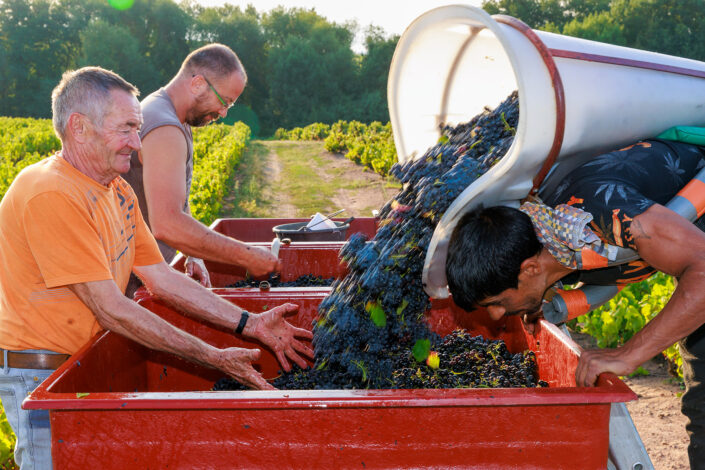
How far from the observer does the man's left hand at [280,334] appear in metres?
2.19

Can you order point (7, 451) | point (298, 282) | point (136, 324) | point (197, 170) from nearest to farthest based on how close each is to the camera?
point (136, 324) < point (7, 451) < point (298, 282) < point (197, 170)

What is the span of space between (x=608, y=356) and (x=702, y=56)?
142 feet

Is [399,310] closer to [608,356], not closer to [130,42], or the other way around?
[608,356]

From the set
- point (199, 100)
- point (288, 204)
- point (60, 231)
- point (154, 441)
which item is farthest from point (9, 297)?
point (288, 204)

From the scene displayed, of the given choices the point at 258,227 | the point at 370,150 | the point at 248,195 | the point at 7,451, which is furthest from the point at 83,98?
the point at 370,150

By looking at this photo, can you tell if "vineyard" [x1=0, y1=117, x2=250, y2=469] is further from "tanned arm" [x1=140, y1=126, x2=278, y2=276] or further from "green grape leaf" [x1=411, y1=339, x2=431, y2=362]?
"green grape leaf" [x1=411, y1=339, x2=431, y2=362]

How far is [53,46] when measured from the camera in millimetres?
54281

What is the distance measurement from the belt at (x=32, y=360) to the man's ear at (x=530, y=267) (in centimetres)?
144

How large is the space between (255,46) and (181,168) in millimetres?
59450

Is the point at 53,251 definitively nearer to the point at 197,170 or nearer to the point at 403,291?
the point at 403,291

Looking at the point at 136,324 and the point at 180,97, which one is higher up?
the point at 180,97

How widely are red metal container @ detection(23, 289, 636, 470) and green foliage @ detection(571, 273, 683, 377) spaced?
2961mm

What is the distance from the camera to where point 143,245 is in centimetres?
220

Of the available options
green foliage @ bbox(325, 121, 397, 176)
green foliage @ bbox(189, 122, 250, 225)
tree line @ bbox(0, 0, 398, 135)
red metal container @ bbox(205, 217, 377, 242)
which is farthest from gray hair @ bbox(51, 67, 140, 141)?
tree line @ bbox(0, 0, 398, 135)
